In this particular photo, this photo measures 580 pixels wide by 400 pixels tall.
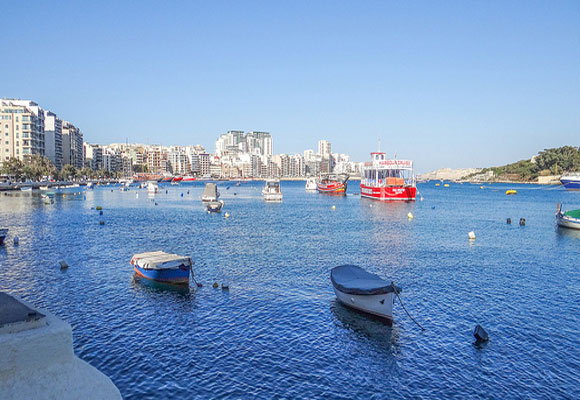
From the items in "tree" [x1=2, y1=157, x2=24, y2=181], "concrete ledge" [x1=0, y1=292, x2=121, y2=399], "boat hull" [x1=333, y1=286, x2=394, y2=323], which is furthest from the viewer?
"tree" [x1=2, y1=157, x2=24, y2=181]

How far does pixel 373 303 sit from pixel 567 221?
5961cm

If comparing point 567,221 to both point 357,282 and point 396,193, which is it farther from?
point 357,282

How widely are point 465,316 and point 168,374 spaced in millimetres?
19211

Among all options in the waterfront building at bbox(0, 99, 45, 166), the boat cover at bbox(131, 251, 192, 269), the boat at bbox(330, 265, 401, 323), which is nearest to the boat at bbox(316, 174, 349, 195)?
the waterfront building at bbox(0, 99, 45, 166)

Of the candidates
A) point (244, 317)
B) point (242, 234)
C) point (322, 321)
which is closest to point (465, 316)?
point (322, 321)

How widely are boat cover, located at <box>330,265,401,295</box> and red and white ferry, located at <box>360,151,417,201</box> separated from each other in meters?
96.2

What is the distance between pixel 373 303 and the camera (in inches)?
1099

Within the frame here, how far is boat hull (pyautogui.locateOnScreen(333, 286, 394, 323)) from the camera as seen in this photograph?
89.1 ft

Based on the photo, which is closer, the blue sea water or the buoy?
the blue sea water

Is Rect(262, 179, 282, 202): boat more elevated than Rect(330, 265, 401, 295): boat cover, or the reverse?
Rect(262, 179, 282, 202): boat

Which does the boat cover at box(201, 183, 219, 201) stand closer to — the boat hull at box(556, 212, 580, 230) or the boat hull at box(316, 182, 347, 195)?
the boat hull at box(316, 182, 347, 195)

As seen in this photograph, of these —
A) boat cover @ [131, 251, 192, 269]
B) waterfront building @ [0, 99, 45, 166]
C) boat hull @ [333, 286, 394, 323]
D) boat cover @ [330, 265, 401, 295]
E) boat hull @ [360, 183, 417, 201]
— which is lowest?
boat hull @ [333, 286, 394, 323]

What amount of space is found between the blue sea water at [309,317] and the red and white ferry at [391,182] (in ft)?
220

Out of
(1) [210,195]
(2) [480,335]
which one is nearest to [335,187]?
(1) [210,195]
